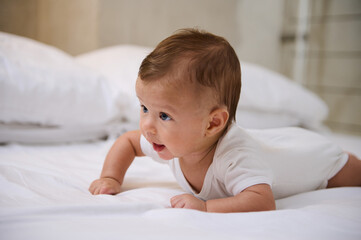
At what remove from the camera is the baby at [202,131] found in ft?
2.06

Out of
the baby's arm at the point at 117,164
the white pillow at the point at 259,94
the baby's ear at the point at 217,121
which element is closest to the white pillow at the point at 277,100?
the white pillow at the point at 259,94

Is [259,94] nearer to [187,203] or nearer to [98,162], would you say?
[98,162]

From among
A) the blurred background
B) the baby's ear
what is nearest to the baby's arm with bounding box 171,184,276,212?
the baby's ear

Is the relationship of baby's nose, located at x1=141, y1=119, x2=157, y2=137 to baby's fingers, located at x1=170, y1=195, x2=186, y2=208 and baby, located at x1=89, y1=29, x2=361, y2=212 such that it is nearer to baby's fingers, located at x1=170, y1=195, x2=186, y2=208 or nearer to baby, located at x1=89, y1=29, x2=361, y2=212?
baby, located at x1=89, y1=29, x2=361, y2=212

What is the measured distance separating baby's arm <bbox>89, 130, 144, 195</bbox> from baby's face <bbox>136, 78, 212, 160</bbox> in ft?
0.52

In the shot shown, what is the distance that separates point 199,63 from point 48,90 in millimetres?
697

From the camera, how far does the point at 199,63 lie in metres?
0.63

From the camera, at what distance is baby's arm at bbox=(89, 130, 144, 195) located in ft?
2.47

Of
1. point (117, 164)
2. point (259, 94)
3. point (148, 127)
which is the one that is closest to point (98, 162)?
point (117, 164)

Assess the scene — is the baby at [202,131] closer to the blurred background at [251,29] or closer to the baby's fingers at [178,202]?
the baby's fingers at [178,202]

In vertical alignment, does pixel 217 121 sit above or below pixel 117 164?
above

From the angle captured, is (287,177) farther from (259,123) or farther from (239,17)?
(239,17)

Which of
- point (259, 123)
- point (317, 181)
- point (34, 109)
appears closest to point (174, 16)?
point (259, 123)

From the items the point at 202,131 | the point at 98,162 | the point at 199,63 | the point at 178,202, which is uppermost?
the point at 199,63
